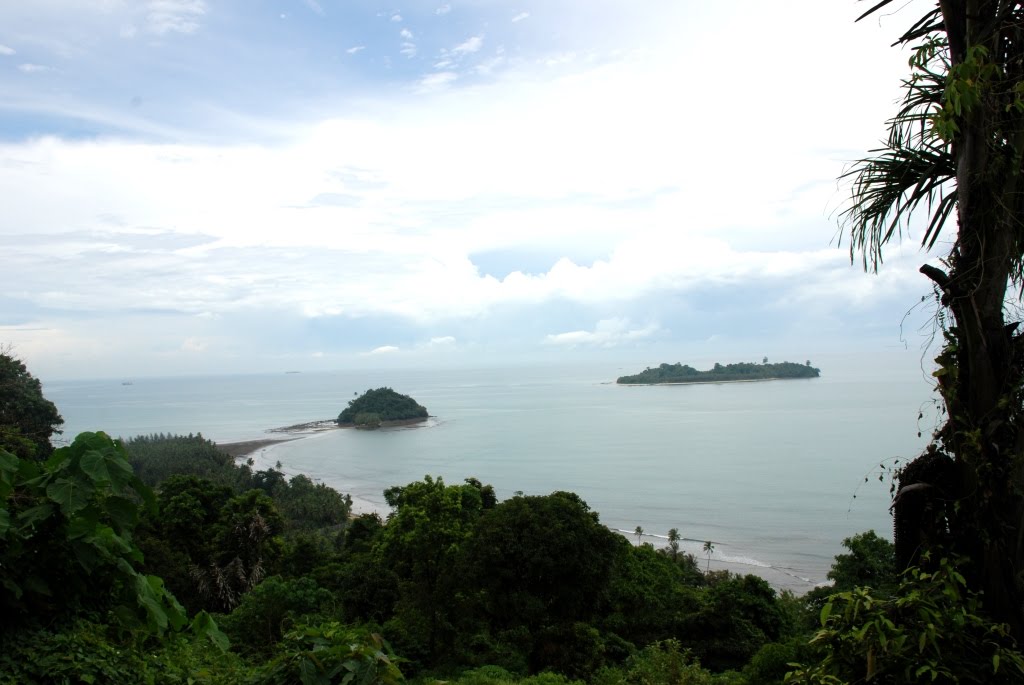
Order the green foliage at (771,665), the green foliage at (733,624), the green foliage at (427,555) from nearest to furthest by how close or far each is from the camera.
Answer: the green foliage at (771,665) → the green foliage at (733,624) → the green foliage at (427,555)

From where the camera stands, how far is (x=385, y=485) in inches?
1940

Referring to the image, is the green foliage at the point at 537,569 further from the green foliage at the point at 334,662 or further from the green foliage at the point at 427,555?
the green foliage at the point at 334,662

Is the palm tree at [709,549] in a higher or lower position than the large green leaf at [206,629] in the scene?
lower

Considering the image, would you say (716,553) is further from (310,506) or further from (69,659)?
(69,659)

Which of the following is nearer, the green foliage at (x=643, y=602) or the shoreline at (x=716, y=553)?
the green foliage at (x=643, y=602)

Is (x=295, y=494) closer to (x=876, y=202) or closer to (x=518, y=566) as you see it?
(x=518, y=566)

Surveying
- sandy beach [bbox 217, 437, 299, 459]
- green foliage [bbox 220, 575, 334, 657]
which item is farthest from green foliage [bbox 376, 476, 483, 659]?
sandy beach [bbox 217, 437, 299, 459]

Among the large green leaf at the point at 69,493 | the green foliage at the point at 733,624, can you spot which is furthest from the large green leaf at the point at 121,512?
the green foliage at the point at 733,624

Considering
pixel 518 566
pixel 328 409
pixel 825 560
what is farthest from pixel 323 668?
pixel 328 409

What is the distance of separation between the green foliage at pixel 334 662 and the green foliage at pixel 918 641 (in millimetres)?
1160

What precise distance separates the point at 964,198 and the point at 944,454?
786mm

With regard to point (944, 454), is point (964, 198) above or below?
above

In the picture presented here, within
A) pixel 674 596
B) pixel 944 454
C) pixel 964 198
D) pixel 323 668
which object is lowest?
pixel 674 596

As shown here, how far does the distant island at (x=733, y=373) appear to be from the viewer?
13400 cm
